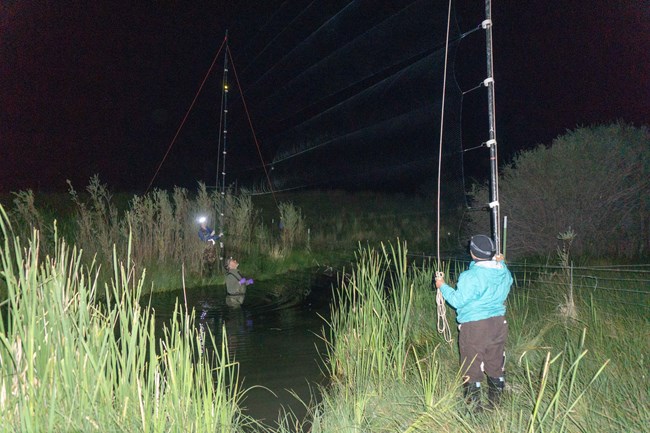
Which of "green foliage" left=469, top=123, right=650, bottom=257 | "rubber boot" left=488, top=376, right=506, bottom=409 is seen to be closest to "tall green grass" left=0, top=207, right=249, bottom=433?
"rubber boot" left=488, top=376, right=506, bottom=409

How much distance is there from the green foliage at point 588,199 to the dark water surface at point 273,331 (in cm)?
408

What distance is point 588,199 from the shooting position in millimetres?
10969

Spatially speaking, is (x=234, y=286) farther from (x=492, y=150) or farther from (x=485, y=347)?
(x=485, y=347)

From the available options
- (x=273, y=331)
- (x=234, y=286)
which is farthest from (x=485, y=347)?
(x=234, y=286)

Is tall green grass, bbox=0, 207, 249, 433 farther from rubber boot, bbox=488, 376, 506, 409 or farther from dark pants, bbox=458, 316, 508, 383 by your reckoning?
rubber boot, bbox=488, 376, 506, 409

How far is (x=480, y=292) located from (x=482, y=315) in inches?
7.0

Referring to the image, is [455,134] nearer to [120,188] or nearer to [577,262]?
[577,262]

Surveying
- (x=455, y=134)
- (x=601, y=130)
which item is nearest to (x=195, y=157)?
(x=601, y=130)

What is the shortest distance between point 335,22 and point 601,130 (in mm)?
6585

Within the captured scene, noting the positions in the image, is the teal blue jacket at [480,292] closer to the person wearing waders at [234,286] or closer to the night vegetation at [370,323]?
the night vegetation at [370,323]

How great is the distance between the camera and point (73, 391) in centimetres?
298

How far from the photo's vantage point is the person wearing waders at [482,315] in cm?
423

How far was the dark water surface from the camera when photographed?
5.15m

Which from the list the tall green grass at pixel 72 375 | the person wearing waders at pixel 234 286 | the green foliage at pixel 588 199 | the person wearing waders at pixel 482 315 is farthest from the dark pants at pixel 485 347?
the green foliage at pixel 588 199
